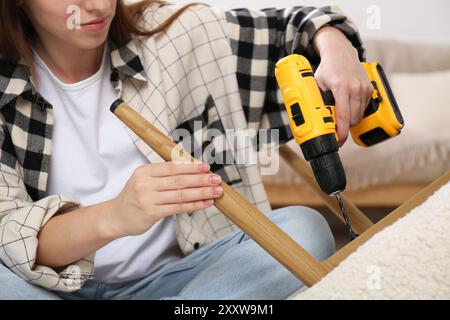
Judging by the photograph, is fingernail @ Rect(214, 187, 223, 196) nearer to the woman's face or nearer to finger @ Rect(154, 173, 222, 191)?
finger @ Rect(154, 173, 222, 191)

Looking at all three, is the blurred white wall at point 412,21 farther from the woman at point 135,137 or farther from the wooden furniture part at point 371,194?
the woman at point 135,137

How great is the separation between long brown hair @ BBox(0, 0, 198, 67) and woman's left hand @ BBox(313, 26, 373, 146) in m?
0.33

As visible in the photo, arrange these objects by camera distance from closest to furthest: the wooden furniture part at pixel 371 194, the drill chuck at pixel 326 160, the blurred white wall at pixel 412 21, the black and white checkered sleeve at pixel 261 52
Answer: the drill chuck at pixel 326 160, the black and white checkered sleeve at pixel 261 52, the wooden furniture part at pixel 371 194, the blurred white wall at pixel 412 21

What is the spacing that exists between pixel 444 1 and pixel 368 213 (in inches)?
37.1

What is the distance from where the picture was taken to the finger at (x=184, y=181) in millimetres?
807

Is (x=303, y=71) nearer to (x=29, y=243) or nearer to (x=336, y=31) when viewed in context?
(x=336, y=31)

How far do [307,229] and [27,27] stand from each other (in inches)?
23.9

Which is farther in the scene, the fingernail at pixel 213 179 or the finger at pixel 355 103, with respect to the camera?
the finger at pixel 355 103

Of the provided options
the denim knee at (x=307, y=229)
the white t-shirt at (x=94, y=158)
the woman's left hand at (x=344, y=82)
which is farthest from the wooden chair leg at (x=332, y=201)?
the white t-shirt at (x=94, y=158)

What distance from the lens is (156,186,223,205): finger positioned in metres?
0.80

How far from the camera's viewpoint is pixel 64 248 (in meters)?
0.92

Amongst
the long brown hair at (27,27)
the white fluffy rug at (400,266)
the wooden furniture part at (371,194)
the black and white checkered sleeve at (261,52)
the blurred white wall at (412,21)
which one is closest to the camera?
the white fluffy rug at (400,266)

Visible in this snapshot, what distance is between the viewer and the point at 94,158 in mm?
1124
